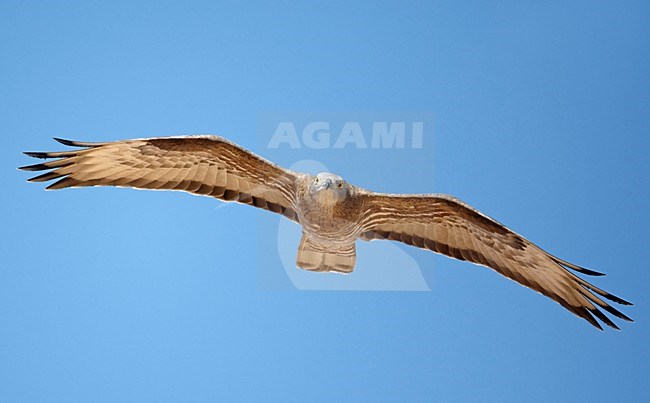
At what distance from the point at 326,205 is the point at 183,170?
1.95 meters

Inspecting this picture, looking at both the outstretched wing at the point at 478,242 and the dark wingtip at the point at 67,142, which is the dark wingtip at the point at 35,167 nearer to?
the dark wingtip at the point at 67,142

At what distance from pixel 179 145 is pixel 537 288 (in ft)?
16.4

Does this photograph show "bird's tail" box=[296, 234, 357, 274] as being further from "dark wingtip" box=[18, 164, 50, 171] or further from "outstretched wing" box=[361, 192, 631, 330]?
"dark wingtip" box=[18, 164, 50, 171]

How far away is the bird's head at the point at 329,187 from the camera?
29.8 feet

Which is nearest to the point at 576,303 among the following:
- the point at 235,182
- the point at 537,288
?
the point at 537,288

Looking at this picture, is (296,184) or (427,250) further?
(427,250)

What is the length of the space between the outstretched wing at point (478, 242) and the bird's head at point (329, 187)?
19.0 inches

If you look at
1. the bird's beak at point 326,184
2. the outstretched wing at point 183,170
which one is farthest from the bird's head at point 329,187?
the outstretched wing at point 183,170

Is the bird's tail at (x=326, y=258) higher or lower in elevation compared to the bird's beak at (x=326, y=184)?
lower

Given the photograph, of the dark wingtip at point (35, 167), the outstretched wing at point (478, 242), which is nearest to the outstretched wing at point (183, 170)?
the dark wingtip at point (35, 167)

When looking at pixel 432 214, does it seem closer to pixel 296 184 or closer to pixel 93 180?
pixel 296 184

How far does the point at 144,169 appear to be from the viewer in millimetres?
9672

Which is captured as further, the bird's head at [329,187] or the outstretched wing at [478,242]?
the outstretched wing at [478,242]

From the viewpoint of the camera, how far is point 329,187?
29.8 feet
